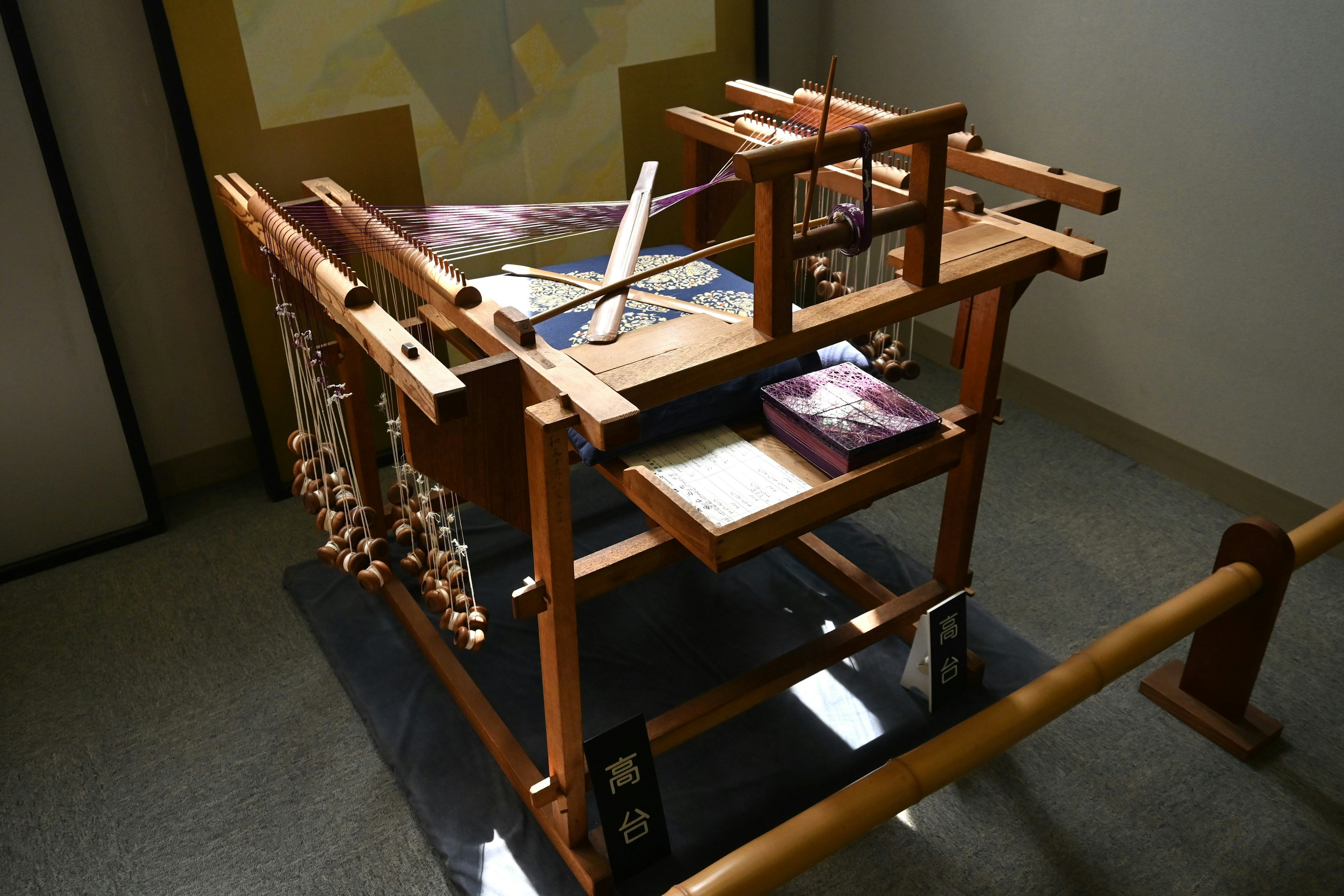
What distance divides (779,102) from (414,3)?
1.00 m

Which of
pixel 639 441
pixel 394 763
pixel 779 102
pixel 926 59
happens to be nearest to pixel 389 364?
pixel 639 441

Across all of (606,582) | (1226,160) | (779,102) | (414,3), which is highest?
(414,3)

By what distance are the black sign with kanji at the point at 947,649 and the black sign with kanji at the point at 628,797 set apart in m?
0.61

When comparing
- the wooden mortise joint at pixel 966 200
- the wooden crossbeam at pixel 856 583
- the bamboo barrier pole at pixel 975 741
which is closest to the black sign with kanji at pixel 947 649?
the wooden crossbeam at pixel 856 583

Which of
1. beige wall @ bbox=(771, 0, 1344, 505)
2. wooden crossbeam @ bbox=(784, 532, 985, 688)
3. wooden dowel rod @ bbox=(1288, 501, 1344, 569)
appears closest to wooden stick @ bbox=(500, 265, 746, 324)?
wooden crossbeam @ bbox=(784, 532, 985, 688)

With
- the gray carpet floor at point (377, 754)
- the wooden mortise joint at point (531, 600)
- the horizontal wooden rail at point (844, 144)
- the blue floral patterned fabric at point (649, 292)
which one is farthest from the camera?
the blue floral patterned fabric at point (649, 292)

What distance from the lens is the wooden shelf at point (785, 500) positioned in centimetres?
163

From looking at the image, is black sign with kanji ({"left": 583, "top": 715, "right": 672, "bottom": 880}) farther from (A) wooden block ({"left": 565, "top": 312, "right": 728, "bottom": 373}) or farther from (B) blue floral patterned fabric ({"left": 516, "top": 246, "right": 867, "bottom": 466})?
(A) wooden block ({"left": 565, "top": 312, "right": 728, "bottom": 373})

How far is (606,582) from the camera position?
1862mm

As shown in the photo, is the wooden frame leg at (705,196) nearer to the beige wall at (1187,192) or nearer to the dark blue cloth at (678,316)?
the dark blue cloth at (678,316)

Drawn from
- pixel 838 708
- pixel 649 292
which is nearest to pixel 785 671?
pixel 838 708

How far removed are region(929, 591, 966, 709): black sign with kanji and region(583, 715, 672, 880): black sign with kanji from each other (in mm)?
606

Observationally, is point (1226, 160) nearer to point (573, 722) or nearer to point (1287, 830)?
point (1287, 830)

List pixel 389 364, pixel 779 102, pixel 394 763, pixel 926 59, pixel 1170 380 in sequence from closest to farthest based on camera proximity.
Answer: pixel 389 364
pixel 394 763
pixel 779 102
pixel 1170 380
pixel 926 59
